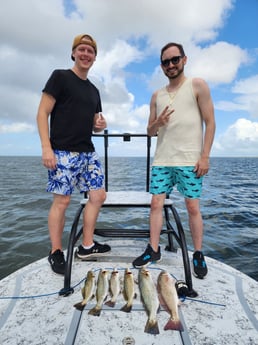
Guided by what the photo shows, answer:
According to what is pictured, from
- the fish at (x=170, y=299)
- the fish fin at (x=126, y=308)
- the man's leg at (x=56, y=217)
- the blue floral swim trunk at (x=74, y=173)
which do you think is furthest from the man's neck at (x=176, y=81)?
the fish fin at (x=126, y=308)

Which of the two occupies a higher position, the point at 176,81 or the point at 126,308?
the point at 176,81

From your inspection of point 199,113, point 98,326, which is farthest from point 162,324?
point 199,113

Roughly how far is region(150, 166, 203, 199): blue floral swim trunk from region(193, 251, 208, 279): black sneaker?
2.09 feet

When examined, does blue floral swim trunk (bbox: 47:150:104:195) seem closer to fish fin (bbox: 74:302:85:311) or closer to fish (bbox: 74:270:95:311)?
fish (bbox: 74:270:95:311)

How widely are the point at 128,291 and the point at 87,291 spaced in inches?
14.5

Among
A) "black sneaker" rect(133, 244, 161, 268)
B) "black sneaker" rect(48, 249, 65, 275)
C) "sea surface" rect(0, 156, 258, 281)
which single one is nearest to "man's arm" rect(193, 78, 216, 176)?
"black sneaker" rect(133, 244, 161, 268)

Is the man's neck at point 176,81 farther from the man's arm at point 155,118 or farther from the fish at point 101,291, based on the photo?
the fish at point 101,291

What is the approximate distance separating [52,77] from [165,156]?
1487mm

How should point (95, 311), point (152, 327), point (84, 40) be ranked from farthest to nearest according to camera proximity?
point (84, 40), point (95, 311), point (152, 327)

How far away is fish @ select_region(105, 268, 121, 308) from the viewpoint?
84.4 inches

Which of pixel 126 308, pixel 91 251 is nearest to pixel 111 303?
pixel 126 308

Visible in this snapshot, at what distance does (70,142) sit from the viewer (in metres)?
2.74

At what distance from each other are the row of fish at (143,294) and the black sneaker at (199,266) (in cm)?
38

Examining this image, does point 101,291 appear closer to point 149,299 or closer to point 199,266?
point 149,299
